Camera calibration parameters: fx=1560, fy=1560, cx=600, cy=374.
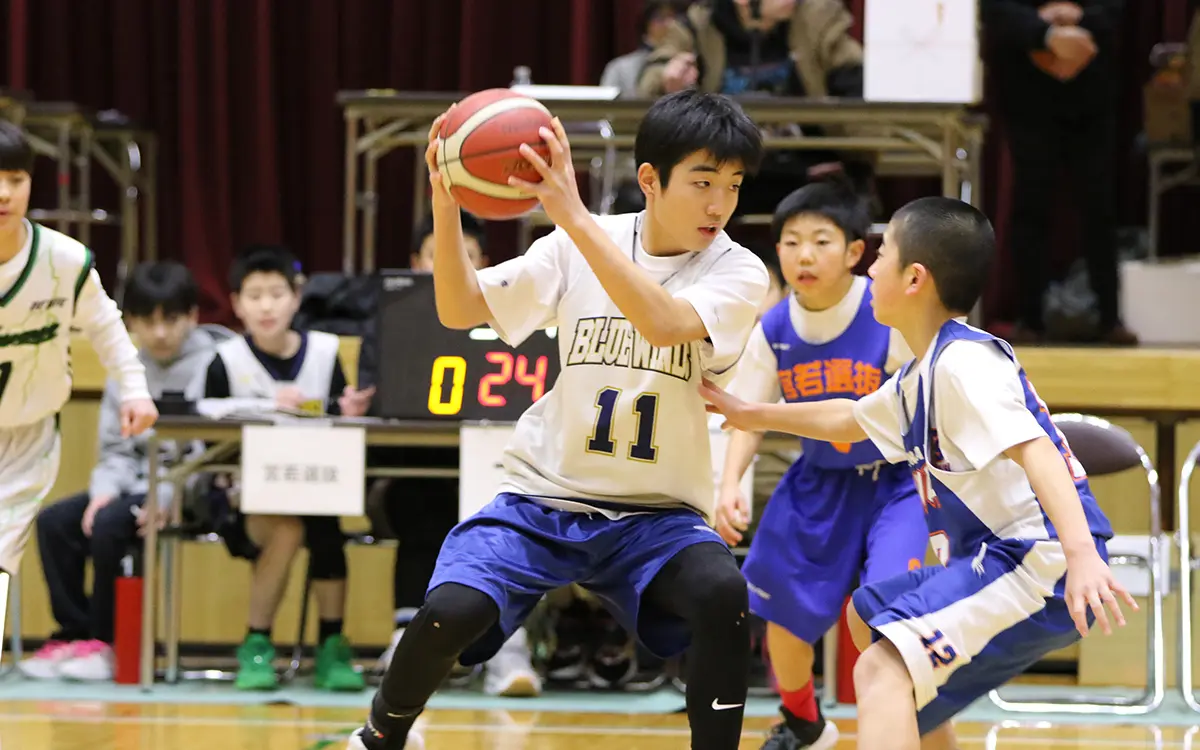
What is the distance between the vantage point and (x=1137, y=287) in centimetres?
837

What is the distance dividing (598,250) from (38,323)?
257 cm

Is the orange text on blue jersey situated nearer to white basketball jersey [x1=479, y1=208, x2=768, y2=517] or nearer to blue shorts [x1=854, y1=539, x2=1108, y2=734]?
white basketball jersey [x1=479, y1=208, x2=768, y2=517]

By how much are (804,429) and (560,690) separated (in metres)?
2.73

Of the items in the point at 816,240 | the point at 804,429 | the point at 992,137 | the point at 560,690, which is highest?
the point at 992,137

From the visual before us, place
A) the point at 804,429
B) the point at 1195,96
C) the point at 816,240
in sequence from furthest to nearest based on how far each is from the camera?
1. the point at 1195,96
2. the point at 816,240
3. the point at 804,429

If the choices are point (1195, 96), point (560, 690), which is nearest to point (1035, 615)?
point (560, 690)

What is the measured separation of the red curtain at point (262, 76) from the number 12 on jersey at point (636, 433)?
6388mm

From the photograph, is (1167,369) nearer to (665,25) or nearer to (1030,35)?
(1030,35)

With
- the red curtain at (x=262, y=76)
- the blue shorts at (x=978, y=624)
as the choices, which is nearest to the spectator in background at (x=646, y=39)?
the red curtain at (x=262, y=76)

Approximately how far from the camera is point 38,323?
17.0 feet

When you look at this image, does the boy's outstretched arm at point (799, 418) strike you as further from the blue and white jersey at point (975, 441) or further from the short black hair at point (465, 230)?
the short black hair at point (465, 230)

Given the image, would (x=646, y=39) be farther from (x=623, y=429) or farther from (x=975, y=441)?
(x=975, y=441)

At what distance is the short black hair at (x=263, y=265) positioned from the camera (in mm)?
6645

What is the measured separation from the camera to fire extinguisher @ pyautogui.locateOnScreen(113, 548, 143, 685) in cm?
623
